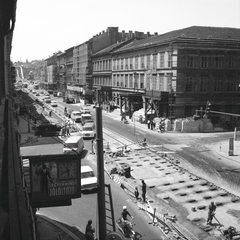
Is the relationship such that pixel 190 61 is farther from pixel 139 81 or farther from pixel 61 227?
pixel 61 227

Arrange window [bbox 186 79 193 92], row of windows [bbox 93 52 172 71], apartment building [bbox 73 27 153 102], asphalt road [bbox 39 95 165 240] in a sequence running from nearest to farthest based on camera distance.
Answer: asphalt road [bbox 39 95 165 240] → window [bbox 186 79 193 92] → row of windows [bbox 93 52 172 71] → apartment building [bbox 73 27 153 102]

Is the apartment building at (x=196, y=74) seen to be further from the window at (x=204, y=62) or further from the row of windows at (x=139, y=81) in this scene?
the row of windows at (x=139, y=81)

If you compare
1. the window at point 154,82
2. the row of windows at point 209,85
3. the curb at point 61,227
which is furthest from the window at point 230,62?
the curb at point 61,227

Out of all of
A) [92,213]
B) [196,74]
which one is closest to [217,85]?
[196,74]

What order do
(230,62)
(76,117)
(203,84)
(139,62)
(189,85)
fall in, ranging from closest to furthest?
(189,85), (203,84), (230,62), (76,117), (139,62)

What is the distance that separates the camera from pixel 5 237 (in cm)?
499

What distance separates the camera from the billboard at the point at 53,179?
9.23 meters

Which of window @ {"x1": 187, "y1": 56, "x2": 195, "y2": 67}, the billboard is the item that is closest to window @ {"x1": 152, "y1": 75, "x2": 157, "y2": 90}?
window @ {"x1": 187, "y1": 56, "x2": 195, "y2": 67}

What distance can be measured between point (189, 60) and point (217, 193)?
28.0 m

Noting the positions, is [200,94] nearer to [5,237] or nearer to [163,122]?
[163,122]

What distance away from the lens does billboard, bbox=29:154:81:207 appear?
923 cm

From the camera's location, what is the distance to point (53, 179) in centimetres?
934

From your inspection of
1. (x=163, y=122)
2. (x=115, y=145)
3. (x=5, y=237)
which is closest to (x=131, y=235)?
(x=5, y=237)

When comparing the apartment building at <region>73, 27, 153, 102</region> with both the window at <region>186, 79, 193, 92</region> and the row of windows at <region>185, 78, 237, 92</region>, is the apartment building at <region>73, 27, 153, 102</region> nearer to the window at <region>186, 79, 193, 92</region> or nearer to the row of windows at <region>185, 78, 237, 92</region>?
the row of windows at <region>185, 78, 237, 92</region>
